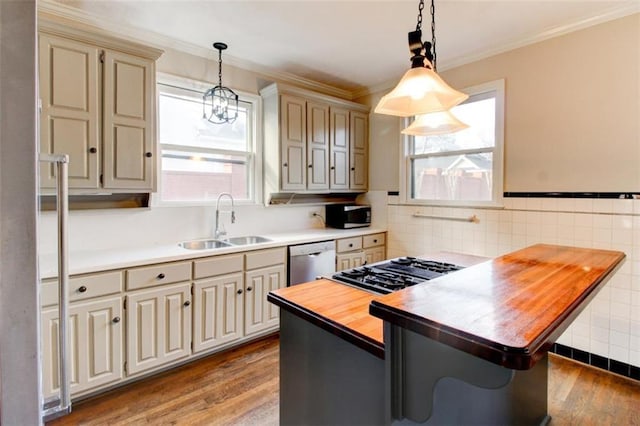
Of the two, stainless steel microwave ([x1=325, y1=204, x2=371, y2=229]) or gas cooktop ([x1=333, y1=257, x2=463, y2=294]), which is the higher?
stainless steel microwave ([x1=325, y1=204, x2=371, y2=229])

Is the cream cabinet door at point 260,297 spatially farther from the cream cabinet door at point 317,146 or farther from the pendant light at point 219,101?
the pendant light at point 219,101

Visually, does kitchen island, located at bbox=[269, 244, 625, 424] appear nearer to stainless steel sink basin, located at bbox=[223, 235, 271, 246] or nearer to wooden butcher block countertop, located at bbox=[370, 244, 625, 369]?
wooden butcher block countertop, located at bbox=[370, 244, 625, 369]

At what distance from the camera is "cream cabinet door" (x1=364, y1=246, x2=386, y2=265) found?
381 cm

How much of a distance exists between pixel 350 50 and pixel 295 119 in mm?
839

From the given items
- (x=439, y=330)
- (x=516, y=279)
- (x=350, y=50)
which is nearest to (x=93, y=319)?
(x=439, y=330)

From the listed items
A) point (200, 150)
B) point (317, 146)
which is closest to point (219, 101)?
point (200, 150)

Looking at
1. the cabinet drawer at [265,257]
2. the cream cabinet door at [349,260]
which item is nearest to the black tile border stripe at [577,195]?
the cream cabinet door at [349,260]

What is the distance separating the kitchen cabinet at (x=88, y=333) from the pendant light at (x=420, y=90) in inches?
77.9

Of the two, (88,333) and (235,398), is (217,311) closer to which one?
(235,398)

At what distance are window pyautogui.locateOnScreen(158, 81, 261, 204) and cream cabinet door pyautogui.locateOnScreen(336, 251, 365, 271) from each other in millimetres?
1093

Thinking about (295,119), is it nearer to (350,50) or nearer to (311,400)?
(350,50)

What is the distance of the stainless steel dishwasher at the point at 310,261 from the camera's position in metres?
3.08

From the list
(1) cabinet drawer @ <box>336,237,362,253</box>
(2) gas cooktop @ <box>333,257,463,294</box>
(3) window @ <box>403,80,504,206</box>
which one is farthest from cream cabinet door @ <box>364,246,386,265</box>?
(2) gas cooktop @ <box>333,257,463,294</box>

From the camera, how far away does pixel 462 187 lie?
337 cm
